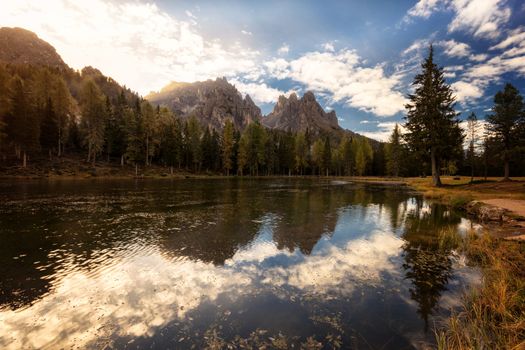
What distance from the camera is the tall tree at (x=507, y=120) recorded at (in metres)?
52.1

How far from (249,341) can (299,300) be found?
2946 mm

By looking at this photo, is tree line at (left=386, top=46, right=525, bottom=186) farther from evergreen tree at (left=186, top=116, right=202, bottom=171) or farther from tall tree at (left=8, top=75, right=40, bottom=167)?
tall tree at (left=8, top=75, right=40, bottom=167)

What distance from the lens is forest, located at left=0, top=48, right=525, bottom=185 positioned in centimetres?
5156

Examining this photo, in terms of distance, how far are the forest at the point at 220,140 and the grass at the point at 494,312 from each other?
4435 centimetres

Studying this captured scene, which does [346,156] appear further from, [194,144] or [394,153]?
[194,144]

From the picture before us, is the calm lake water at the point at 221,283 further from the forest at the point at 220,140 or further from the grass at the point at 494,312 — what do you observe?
the forest at the point at 220,140

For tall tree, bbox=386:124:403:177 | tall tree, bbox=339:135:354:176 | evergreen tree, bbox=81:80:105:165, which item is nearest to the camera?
evergreen tree, bbox=81:80:105:165

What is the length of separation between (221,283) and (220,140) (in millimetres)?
109379

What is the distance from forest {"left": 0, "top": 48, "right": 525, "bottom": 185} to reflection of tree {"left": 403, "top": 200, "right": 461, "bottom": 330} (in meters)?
33.0

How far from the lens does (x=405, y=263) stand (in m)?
13.3

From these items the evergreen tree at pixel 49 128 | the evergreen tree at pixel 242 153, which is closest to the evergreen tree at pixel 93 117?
the evergreen tree at pixel 49 128

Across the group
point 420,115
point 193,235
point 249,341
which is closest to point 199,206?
point 193,235

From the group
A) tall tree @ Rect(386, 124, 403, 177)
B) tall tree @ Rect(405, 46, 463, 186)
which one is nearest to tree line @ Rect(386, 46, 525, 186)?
tall tree @ Rect(405, 46, 463, 186)

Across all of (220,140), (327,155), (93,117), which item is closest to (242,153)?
(220,140)
